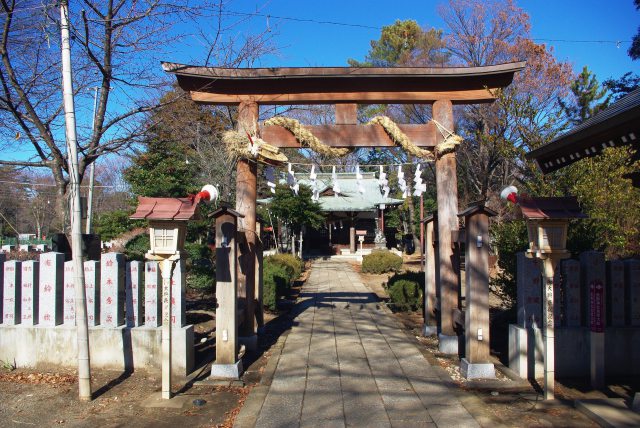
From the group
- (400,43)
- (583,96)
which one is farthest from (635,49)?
(400,43)

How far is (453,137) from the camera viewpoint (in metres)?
7.47

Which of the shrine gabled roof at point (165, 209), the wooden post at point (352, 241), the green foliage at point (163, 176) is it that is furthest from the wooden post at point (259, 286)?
the wooden post at point (352, 241)

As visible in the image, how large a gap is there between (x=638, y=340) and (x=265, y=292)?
23.8ft

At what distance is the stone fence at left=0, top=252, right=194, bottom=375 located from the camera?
6.50m

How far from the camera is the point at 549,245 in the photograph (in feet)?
17.5

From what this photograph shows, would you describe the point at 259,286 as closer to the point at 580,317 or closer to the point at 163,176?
the point at 580,317

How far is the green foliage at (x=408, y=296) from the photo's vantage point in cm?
1103

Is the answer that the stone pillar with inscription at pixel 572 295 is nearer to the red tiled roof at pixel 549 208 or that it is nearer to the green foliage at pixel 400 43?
the red tiled roof at pixel 549 208

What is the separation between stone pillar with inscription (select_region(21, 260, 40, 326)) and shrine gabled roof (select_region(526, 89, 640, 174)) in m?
6.90

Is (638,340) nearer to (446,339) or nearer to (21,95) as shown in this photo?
(446,339)

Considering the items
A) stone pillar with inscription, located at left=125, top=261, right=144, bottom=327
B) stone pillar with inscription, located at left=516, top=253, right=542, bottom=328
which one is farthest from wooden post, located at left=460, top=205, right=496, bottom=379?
stone pillar with inscription, located at left=125, top=261, right=144, bottom=327

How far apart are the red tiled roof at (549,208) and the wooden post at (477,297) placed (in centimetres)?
81

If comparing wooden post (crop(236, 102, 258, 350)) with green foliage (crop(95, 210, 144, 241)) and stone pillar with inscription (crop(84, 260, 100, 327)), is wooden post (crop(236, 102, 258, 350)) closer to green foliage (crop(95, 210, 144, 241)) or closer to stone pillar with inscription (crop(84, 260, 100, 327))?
stone pillar with inscription (crop(84, 260, 100, 327))

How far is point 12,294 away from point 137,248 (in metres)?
7.04
